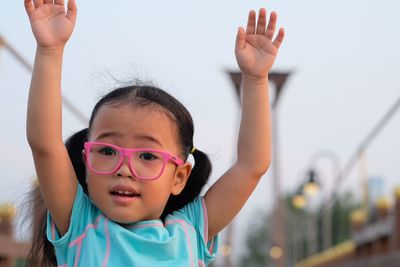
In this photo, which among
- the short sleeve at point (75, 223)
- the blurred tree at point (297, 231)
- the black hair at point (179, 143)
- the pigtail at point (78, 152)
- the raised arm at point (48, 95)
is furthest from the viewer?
the blurred tree at point (297, 231)

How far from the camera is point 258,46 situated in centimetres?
290

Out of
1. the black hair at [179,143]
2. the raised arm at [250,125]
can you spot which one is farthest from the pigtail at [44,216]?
the raised arm at [250,125]

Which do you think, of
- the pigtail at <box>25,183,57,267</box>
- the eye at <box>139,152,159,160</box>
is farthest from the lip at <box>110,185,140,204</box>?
the pigtail at <box>25,183,57,267</box>

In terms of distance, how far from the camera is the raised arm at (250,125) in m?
2.88

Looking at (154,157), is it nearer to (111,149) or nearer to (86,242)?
(111,149)

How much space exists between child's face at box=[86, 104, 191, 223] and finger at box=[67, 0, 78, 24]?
0.29 metres

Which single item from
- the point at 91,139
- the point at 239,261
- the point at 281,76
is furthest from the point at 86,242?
the point at 239,261

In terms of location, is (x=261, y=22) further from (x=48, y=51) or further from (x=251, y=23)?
(x=48, y=51)

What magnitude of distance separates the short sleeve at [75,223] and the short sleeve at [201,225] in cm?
34

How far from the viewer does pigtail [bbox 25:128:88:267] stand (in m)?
2.95

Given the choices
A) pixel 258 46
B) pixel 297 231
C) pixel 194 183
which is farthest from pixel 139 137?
pixel 297 231

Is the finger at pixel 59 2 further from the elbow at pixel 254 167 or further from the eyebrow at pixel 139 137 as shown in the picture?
the elbow at pixel 254 167

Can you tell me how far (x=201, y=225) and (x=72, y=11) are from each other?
0.79 metres

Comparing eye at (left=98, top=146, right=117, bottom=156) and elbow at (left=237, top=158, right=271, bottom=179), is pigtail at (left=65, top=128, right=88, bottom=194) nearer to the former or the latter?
eye at (left=98, top=146, right=117, bottom=156)
